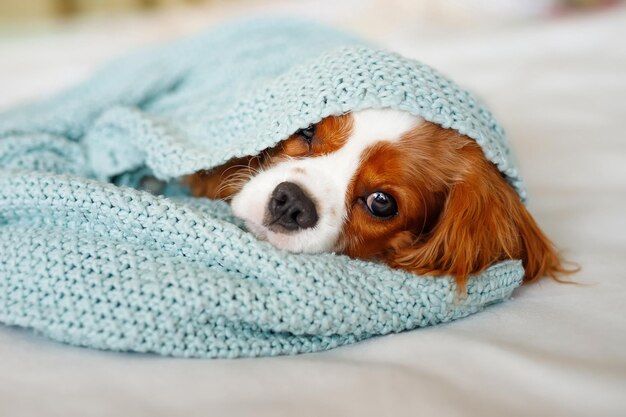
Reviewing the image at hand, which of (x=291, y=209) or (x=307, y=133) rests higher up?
(x=307, y=133)

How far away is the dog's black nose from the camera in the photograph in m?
1.20

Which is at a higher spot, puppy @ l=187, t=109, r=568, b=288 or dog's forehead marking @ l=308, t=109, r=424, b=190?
dog's forehead marking @ l=308, t=109, r=424, b=190

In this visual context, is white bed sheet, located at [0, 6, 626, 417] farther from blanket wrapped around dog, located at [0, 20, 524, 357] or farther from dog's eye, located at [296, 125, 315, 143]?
dog's eye, located at [296, 125, 315, 143]

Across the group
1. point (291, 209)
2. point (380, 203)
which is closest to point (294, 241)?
point (291, 209)

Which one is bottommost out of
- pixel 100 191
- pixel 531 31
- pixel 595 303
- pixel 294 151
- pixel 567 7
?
pixel 595 303

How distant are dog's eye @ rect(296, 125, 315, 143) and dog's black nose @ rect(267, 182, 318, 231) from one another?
137 mm

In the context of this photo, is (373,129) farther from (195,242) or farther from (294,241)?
(195,242)

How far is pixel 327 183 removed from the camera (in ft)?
4.09

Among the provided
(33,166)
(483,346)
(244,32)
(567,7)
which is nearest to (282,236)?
(483,346)

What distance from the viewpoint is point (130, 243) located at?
3.46 feet

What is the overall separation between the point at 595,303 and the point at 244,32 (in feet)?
3.99

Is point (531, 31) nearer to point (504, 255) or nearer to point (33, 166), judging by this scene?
point (504, 255)

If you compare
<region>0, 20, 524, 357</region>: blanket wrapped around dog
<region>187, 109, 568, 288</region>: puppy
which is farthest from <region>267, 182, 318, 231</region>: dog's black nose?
<region>0, 20, 524, 357</region>: blanket wrapped around dog

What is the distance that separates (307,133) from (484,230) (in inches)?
15.9
